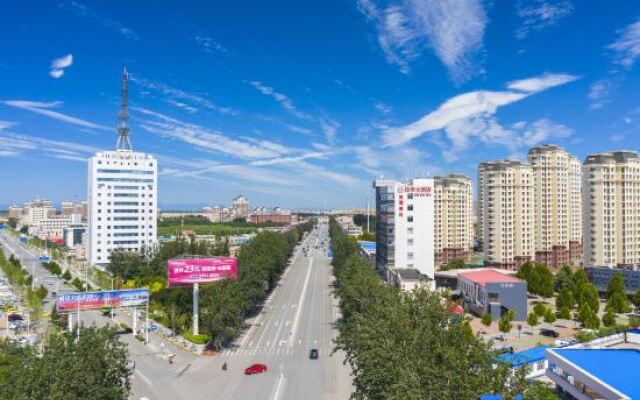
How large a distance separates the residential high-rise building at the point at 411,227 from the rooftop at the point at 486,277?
139 inches

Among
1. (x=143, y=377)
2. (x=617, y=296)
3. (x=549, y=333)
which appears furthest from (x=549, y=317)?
(x=143, y=377)

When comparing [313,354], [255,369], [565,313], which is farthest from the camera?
[565,313]

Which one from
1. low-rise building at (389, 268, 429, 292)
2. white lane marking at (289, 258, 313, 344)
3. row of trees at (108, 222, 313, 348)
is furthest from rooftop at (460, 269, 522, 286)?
row of trees at (108, 222, 313, 348)

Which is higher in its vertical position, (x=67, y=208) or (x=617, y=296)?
(x=67, y=208)

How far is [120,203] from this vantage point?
6153cm

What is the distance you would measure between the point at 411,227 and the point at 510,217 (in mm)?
19368

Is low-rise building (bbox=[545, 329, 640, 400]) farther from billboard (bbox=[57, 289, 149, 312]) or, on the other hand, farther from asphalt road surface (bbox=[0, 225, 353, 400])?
billboard (bbox=[57, 289, 149, 312])

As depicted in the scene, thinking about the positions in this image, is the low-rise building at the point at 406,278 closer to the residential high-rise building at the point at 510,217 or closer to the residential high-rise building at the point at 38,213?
the residential high-rise building at the point at 510,217

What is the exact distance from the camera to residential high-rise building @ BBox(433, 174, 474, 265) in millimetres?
70625

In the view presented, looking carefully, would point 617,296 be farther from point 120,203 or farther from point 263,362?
point 120,203

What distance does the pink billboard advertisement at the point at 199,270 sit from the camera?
30.4 meters

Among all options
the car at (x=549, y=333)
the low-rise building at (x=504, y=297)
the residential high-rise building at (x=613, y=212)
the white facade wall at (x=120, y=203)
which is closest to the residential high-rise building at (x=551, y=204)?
the residential high-rise building at (x=613, y=212)

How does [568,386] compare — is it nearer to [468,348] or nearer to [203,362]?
[468,348]

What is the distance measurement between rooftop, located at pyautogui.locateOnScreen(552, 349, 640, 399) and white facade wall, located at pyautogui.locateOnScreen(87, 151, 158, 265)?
51.2m
